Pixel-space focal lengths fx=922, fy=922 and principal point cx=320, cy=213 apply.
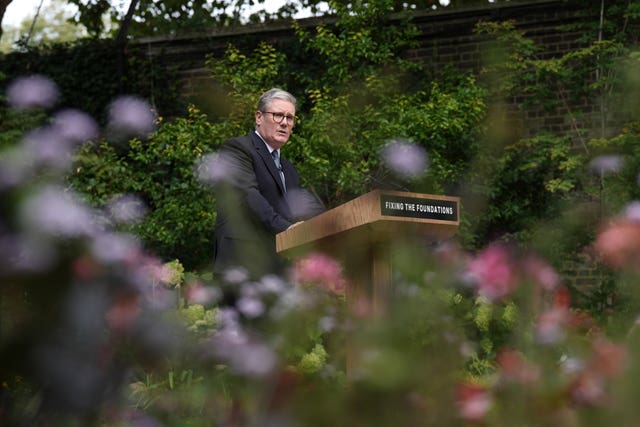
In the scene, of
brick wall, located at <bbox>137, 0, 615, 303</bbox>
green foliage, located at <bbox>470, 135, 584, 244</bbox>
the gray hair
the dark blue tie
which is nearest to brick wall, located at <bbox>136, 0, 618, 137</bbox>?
brick wall, located at <bbox>137, 0, 615, 303</bbox>

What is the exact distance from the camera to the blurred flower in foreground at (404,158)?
8.59 meters

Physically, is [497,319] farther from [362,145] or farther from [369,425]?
[362,145]

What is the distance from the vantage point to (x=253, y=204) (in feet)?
13.4

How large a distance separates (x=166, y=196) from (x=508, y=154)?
11.9 feet

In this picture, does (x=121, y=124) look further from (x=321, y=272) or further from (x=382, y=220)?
(x=382, y=220)

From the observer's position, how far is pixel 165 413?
1.19 meters

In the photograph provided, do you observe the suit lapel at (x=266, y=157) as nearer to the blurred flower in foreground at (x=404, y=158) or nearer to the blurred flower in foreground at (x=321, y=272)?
the blurred flower in foreground at (x=321, y=272)

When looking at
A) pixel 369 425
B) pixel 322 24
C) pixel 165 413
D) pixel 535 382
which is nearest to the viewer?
pixel 369 425

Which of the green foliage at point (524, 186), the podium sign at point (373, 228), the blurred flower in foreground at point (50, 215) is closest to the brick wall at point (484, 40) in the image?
the green foliage at point (524, 186)

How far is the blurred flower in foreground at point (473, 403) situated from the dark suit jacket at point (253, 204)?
9.34ft

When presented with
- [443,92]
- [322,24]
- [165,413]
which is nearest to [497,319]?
[165,413]

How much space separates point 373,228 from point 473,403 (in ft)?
5.31

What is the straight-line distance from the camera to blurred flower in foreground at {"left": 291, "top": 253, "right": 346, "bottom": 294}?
8.99 feet

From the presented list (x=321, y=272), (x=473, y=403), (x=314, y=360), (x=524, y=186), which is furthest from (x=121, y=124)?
(x=473, y=403)
